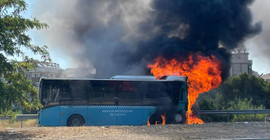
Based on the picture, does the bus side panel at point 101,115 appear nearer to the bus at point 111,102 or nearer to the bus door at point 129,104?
the bus at point 111,102

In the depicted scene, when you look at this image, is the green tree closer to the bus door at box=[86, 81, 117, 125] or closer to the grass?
the bus door at box=[86, 81, 117, 125]

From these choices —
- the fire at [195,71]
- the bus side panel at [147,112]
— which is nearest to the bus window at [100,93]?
the bus side panel at [147,112]

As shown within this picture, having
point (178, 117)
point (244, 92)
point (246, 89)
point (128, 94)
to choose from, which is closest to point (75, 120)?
point (128, 94)

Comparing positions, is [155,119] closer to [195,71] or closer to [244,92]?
[195,71]

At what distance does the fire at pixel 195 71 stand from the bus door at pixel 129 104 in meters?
3.65

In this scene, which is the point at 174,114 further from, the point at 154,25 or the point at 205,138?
the point at 154,25

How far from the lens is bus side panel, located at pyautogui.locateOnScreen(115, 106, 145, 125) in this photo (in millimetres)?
15102

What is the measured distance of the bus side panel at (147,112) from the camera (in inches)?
600

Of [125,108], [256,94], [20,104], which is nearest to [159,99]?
[125,108]

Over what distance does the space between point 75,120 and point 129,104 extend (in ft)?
10.3

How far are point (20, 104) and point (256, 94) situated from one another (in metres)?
25.4

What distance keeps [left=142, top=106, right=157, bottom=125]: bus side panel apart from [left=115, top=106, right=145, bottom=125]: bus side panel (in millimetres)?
173

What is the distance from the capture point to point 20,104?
33.8ft

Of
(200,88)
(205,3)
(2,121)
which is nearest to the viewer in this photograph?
(2,121)
